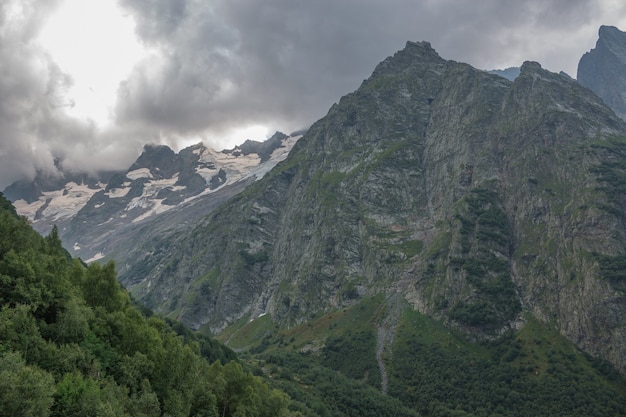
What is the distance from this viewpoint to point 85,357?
5103cm

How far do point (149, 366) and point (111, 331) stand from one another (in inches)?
317

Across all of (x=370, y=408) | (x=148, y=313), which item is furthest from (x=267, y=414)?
(x=148, y=313)

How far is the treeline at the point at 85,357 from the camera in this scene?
3975cm

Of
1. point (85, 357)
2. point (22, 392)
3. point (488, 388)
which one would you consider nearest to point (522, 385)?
point (488, 388)

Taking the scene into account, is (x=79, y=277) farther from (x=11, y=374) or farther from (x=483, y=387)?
(x=483, y=387)

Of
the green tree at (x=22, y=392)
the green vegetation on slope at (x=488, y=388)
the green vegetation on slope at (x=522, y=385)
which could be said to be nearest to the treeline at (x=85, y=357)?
the green tree at (x=22, y=392)

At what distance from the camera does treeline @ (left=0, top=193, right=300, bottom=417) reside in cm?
3975

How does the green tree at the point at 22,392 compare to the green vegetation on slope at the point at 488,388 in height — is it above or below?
above

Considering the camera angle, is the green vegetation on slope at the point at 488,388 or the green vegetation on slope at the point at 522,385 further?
the green vegetation on slope at the point at 522,385

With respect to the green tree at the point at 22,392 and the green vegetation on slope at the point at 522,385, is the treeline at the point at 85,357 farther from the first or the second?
the green vegetation on slope at the point at 522,385

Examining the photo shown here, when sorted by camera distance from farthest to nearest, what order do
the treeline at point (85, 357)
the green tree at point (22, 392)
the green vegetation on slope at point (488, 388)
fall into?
1. the green vegetation on slope at point (488, 388)
2. the treeline at point (85, 357)
3. the green tree at point (22, 392)

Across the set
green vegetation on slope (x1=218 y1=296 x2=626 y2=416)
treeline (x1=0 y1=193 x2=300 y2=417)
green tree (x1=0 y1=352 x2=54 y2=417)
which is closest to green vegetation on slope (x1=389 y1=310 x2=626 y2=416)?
green vegetation on slope (x1=218 y1=296 x2=626 y2=416)

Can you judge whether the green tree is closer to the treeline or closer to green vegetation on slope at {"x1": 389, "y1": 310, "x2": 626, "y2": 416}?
the treeline

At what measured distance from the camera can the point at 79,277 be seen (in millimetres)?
70750
